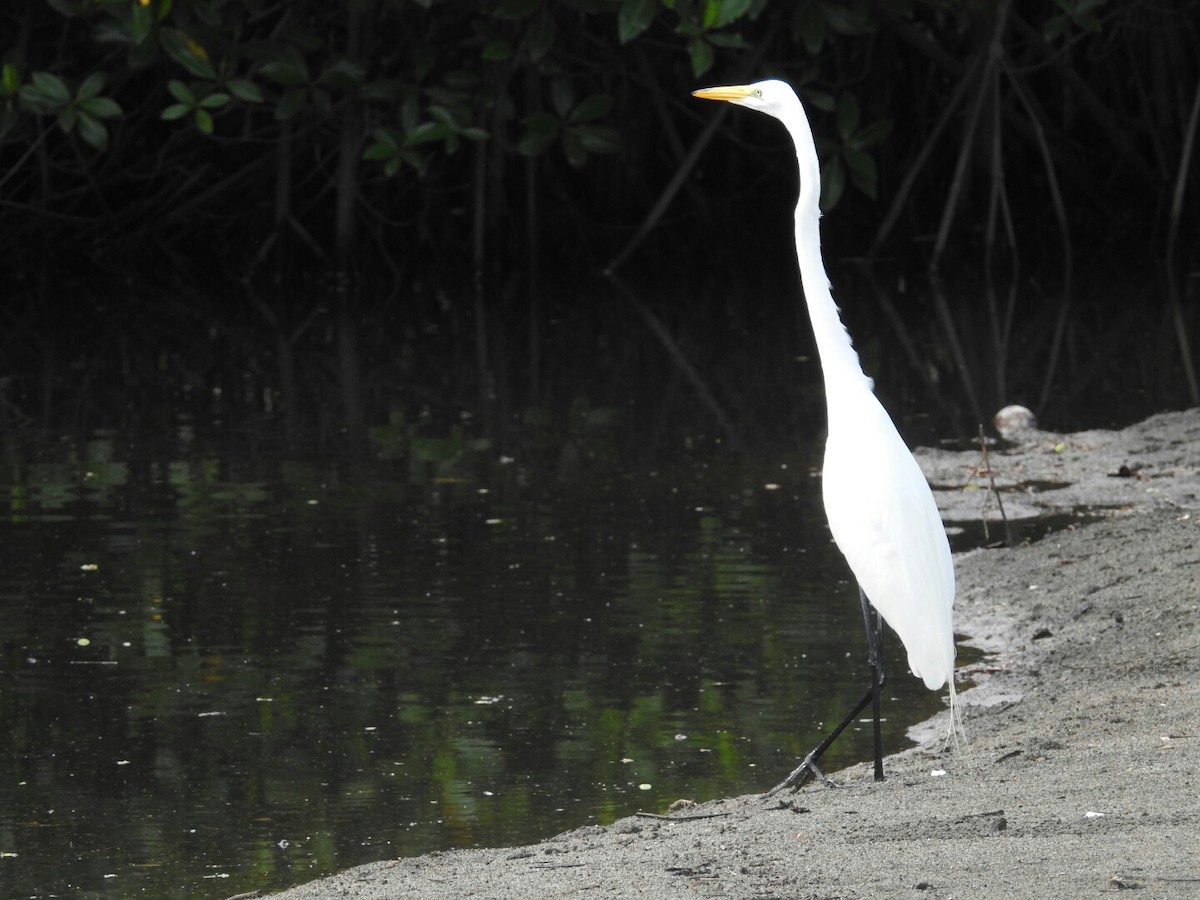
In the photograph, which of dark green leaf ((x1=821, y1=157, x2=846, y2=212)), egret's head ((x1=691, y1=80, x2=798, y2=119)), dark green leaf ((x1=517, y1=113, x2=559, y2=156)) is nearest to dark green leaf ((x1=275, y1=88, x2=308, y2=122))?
dark green leaf ((x1=517, y1=113, x2=559, y2=156))

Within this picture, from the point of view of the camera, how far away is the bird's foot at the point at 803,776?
3.94m

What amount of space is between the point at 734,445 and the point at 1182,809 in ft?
15.9

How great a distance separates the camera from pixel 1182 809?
324 centimetres

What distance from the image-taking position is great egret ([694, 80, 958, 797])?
3898mm

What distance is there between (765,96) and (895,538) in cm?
110

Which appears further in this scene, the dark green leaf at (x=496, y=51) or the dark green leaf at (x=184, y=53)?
the dark green leaf at (x=496, y=51)

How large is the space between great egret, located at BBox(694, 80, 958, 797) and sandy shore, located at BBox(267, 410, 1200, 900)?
9.2 inches

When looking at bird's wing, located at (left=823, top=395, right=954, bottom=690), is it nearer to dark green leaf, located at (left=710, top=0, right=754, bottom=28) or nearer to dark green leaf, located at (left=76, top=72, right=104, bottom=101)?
dark green leaf, located at (left=710, top=0, right=754, bottom=28)

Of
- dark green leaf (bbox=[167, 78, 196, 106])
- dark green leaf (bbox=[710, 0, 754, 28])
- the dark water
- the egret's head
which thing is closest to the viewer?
the dark water

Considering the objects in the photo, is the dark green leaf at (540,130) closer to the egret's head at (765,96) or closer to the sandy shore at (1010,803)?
the sandy shore at (1010,803)

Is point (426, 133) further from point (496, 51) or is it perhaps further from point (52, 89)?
point (52, 89)

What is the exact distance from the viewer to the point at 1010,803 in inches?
136

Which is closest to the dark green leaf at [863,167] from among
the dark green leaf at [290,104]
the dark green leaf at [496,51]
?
the dark green leaf at [496,51]

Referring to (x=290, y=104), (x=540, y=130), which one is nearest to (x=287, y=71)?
(x=290, y=104)
